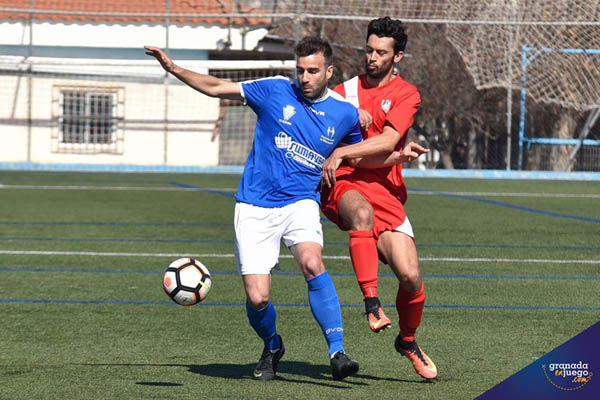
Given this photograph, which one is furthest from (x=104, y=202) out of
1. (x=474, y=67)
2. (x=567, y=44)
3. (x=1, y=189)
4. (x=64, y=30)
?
(x=64, y=30)

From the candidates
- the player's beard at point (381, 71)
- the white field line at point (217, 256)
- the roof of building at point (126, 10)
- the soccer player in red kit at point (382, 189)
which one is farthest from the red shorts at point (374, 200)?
the roof of building at point (126, 10)

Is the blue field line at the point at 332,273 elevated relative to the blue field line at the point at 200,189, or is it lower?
elevated

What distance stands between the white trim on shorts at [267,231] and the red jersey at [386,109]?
0.55 meters

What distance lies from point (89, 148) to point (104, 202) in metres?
11.7

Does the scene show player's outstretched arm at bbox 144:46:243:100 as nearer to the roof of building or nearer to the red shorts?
the red shorts

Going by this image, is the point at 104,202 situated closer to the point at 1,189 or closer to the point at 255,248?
the point at 1,189

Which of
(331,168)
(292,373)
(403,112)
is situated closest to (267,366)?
(292,373)

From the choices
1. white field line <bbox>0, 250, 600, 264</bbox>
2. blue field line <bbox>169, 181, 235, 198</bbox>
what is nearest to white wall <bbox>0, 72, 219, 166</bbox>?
blue field line <bbox>169, 181, 235, 198</bbox>

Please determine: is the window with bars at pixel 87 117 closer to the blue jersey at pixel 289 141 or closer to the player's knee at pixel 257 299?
the blue jersey at pixel 289 141

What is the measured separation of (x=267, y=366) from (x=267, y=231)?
73cm

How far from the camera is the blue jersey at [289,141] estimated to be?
20.2 feet

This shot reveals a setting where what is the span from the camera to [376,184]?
21.4ft

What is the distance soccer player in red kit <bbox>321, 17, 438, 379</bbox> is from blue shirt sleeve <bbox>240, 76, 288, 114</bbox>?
19.8 inches

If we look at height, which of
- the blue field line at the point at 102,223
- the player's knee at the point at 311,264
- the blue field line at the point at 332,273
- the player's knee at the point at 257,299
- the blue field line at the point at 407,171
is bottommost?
the blue field line at the point at 407,171
